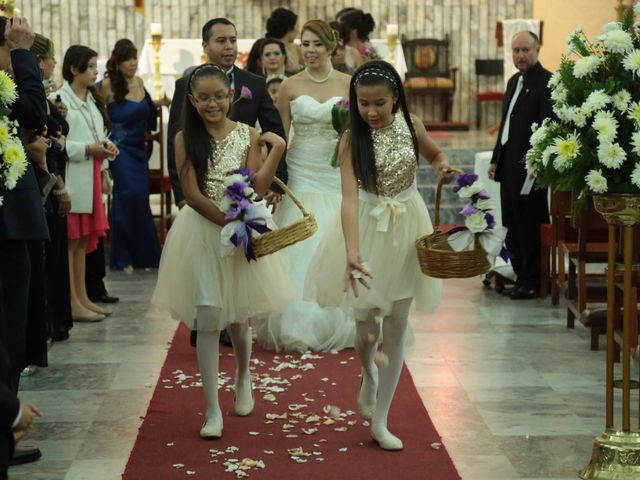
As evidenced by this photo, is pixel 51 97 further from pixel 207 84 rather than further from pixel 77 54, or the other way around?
pixel 207 84

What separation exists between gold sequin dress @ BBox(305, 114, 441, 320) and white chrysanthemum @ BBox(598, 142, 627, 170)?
98cm

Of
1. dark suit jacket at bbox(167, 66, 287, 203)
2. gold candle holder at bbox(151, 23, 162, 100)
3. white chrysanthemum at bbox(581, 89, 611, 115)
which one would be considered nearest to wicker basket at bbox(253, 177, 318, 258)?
white chrysanthemum at bbox(581, 89, 611, 115)

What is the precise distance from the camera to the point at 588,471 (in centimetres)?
498

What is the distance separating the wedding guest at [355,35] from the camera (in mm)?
11633

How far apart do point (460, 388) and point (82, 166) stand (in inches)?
128

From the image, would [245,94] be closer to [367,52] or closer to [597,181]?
[597,181]

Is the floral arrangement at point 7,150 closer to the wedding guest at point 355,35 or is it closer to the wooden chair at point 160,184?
the wooden chair at point 160,184

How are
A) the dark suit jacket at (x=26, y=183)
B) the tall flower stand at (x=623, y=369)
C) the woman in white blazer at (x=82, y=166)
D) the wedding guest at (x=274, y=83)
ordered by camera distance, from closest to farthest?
the tall flower stand at (x=623, y=369), the dark suit jacket at (x=26, y=183), the woman in white blazer at (x=82, y=166), the wedding guest at (x=274, y=83)

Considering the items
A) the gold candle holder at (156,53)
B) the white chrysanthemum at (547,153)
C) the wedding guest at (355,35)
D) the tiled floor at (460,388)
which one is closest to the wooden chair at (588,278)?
the tiled floor at (460,388)

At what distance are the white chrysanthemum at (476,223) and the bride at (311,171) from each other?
2.42 meters

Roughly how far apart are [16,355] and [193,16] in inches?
570

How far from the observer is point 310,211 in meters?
7.62

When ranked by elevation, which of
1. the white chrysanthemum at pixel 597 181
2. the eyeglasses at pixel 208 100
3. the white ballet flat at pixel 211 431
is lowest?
Answer: the white ballet flat at pixel 211 431

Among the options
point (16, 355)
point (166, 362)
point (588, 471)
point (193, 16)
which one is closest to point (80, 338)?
point (166, 362)
